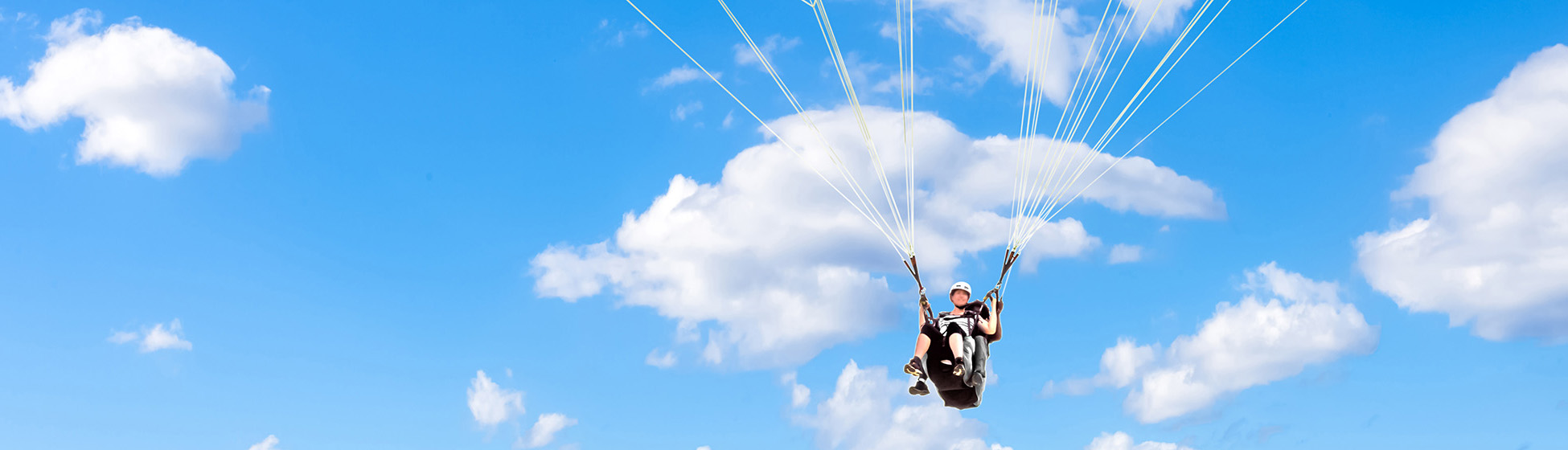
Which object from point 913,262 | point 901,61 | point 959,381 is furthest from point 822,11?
point 959,381

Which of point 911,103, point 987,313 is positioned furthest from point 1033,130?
point 987,313

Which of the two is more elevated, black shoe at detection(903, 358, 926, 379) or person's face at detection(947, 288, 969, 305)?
person's face at detection(947, 288, 969, 305)

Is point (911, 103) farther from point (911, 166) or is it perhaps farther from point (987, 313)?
point (987, 313)

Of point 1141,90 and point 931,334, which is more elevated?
point 1141,90

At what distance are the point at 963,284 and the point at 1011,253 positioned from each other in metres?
1.06

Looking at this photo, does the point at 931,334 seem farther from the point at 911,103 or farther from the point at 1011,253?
the point at 911,103

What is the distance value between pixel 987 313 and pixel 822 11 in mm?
5744

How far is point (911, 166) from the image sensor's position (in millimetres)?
18594

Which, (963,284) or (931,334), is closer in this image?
(931,334)

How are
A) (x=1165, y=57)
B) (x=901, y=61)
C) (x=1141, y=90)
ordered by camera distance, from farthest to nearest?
(x=1141, y=90)
(x=1165, y=57)
(x=901, y=61)

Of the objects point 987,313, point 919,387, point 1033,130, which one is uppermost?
point 1033,130

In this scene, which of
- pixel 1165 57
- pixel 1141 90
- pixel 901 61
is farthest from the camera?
pixel 1141 90

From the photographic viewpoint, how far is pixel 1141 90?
18.1 metres

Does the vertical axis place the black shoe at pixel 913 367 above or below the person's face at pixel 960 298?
below
